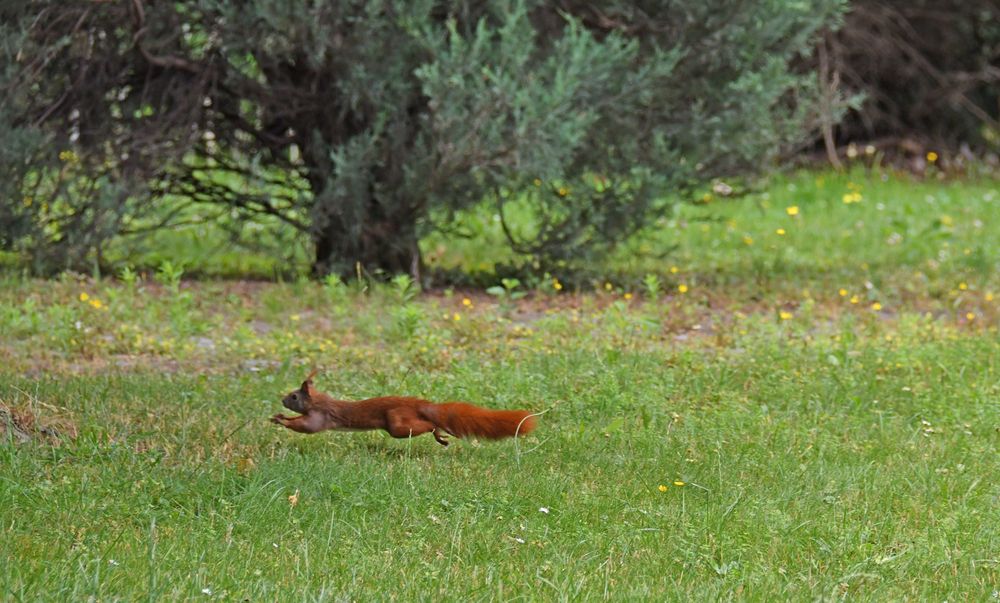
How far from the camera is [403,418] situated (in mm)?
4949

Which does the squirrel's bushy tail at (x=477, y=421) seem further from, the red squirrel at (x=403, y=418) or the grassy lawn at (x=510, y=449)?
the grassy lawn at (x=510, y=449)

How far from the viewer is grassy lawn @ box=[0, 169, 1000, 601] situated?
156 inches

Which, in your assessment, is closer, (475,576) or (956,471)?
(475,576)

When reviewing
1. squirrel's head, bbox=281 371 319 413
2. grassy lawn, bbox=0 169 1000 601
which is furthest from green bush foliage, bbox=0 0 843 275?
squirrel's head, bbox=281 371 319 413

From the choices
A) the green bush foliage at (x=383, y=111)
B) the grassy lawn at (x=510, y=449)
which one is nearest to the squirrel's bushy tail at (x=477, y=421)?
the grassy lawn at (x=510, y=449)

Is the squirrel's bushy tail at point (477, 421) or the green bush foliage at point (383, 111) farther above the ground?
the green bush foliage at point (383, 111)

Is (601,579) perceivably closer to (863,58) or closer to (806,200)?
(806,200)

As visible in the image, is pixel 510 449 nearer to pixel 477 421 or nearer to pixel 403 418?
pixel 477 421

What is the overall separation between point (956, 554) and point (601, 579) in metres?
1.11

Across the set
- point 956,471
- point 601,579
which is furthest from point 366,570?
point 956,471

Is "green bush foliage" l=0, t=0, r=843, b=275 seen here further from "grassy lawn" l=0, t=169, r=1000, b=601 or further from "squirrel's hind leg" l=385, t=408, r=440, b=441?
"squirrel's hind leg" l=385, t=408, r=440, b=441

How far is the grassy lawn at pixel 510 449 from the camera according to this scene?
397 centimetres

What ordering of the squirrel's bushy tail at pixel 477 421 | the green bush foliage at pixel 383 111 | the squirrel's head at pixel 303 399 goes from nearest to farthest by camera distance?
1. the squirrel's bushy tail at pixel 477 421
2. the squirrel's head at pixel 303 399
3. the green bush foliage at pixel 383 111

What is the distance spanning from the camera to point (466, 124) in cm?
839
